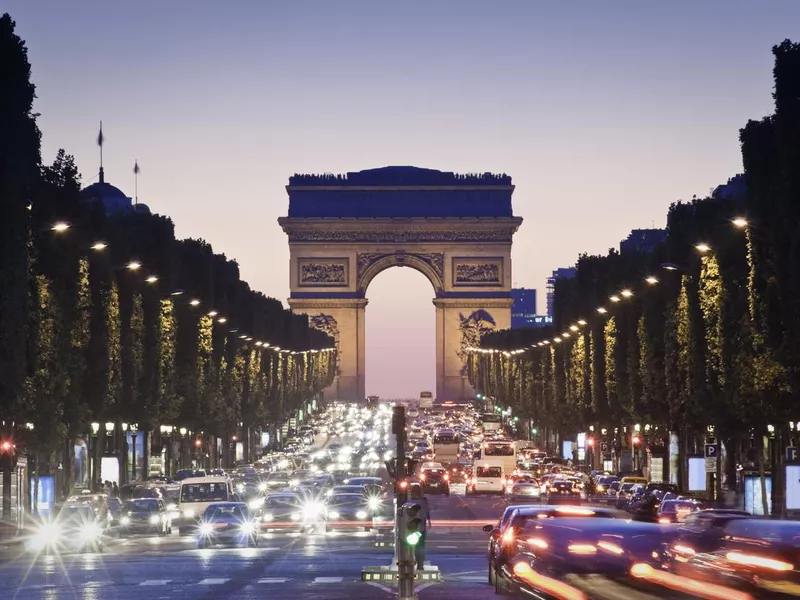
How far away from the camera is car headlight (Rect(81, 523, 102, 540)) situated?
2209 inches

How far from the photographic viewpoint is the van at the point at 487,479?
340 feet

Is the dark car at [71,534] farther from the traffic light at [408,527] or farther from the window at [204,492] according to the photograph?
the traffic light at [408,527]

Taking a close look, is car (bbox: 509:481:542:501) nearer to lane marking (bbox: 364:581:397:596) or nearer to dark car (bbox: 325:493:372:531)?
dark car (bbox: 325:493:372:531)

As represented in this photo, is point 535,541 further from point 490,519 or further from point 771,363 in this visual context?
point 490,519

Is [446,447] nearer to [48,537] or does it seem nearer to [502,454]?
[502,454]

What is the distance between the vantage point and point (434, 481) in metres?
105

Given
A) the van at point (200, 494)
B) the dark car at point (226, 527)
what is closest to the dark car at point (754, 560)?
the dark car at point (226, 527)

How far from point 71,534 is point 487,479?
49.1 metres

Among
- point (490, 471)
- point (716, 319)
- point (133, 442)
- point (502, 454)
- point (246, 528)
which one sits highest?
point (716, 319)

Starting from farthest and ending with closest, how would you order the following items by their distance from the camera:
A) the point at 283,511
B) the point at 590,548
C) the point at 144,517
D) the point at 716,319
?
1. the point at 716,319
2. the point at 283,511
3. the point at 144,517
4. the point at 590,548

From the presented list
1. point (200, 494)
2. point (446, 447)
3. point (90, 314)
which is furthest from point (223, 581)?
point (446, 447)

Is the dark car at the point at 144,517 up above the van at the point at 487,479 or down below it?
below

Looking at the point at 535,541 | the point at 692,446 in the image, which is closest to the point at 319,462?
the point at 692,446

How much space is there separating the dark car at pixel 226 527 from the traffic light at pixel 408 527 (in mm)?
24114
